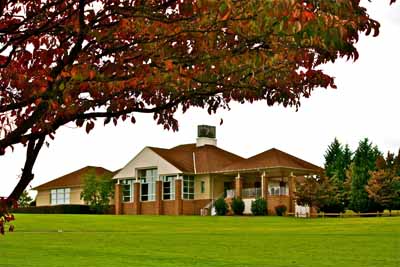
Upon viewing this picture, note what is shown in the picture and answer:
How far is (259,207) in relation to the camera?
2148 inches

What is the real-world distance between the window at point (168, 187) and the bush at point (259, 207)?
9612mm

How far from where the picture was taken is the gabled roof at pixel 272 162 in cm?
5681

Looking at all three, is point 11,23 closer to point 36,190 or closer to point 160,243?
point 160,243

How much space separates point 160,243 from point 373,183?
3341 cm

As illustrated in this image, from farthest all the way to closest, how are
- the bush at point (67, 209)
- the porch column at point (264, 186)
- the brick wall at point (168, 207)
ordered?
the bush at point (67, 209), the brick wall at point (168, 207), the porch column at point (264, 186)

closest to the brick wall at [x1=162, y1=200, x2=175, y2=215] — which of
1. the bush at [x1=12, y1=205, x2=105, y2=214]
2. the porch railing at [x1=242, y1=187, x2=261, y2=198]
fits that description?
the porch railing at [x1=242, y1=187, x2=261, y2=198]

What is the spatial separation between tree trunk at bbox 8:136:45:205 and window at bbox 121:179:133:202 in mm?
60184

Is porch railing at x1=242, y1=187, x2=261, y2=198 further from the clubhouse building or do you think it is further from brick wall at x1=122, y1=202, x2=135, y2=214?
brick wall at x1=122, y1=202, x2=135, y2=214

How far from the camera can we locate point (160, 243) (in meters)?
23.2

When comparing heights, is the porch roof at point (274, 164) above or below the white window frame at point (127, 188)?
above

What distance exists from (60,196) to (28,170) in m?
69.4

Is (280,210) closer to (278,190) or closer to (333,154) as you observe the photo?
(278,190)

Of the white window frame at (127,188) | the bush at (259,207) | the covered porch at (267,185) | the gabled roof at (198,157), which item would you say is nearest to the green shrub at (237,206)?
the covered porch at (267,185)

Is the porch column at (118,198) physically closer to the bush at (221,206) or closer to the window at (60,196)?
the window at (60,196)
